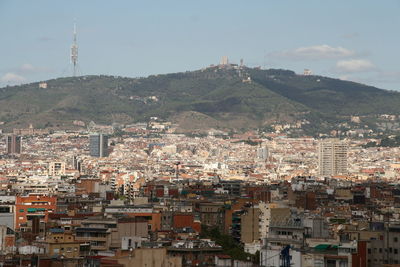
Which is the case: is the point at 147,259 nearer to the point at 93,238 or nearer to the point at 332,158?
the point at 93,238

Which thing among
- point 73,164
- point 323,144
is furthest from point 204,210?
point 323,144

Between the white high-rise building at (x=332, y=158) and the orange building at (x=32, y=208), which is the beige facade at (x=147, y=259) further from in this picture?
the white high-rise building at (x=332, y=158)

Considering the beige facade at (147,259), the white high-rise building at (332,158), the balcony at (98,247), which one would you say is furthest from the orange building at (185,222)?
the white high-rise building at (332,158)

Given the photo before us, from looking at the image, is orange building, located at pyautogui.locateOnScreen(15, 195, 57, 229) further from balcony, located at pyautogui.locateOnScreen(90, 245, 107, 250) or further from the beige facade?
the beige facade

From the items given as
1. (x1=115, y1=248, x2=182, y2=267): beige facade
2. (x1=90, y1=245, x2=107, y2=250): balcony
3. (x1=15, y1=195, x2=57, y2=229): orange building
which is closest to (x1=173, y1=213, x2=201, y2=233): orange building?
(x1=15, y1=195, x2=57, y2=229): orange building

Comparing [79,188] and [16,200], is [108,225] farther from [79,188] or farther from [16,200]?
[79,188]

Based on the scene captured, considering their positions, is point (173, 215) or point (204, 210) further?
point (204, 210)

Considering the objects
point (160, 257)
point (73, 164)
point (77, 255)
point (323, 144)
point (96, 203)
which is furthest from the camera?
point (323, 144)
